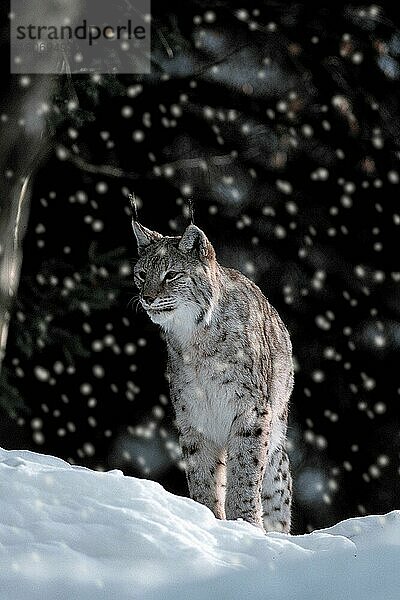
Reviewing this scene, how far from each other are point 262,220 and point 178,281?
3915mm

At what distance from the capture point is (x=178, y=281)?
519 centimetres

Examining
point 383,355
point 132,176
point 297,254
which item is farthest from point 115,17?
point 383,355

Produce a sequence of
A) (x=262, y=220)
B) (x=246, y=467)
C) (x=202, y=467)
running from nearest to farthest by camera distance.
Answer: (x=246, y=467) < (x=202, y=467) < (x=262, y=220)

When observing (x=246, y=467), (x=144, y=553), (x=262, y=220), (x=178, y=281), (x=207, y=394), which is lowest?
(x=262, y=220)

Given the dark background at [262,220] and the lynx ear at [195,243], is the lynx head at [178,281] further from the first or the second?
the dark background at [262,220]

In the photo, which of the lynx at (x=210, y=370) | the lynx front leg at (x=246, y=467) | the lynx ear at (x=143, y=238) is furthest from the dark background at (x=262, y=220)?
the lynx front leg at (x=246, y=467)

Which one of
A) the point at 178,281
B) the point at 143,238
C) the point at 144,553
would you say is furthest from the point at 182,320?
the point at 144,553

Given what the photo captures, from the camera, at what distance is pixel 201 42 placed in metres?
9.09

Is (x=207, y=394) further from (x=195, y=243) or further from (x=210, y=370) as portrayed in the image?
(x=195, y=243)

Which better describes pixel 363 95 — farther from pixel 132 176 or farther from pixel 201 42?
pixel 132 176

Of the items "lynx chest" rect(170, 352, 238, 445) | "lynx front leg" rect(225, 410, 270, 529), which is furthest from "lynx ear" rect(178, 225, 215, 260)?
"lynx front leg" rect(225, 410, 270, 529)

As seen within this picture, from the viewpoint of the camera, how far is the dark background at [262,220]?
873cm

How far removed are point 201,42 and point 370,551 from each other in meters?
6.37

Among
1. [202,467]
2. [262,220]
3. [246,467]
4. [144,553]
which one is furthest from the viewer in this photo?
[262,220]
